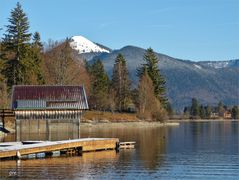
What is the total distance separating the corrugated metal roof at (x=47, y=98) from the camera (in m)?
62.9

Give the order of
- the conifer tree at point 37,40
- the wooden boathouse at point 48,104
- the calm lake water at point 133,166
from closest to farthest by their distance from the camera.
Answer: the calm lake water at point 133,166 → the wooden boathouse at point 48,104 → the conifer tree at point 37,40

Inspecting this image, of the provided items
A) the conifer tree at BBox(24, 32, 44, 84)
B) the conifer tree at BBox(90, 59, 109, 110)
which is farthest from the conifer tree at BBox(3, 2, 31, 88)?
the conifer tree at BBox(90, 59, 109, 110)

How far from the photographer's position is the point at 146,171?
42.6 m

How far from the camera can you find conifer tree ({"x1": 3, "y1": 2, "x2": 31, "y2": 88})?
329 feet

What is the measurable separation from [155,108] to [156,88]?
9.36m

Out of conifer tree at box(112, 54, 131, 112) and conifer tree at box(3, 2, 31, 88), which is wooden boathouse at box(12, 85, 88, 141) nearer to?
conifer tree at box(3, 2, 31, 88)

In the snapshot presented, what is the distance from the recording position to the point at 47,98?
63.5 meters

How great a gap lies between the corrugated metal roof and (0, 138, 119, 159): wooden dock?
22.5 ft

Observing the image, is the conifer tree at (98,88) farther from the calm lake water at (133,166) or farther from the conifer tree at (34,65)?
the calm lake water at (133,166)

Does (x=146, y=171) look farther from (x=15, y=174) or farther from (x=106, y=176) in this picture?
(x=15, y=174)

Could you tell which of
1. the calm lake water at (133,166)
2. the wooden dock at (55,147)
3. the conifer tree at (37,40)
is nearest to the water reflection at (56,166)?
the calm lake water at (133,166)

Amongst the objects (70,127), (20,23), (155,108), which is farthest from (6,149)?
(155,108)

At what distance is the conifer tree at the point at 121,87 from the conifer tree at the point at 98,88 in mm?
2537

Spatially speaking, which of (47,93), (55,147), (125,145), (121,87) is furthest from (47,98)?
(121,87)
